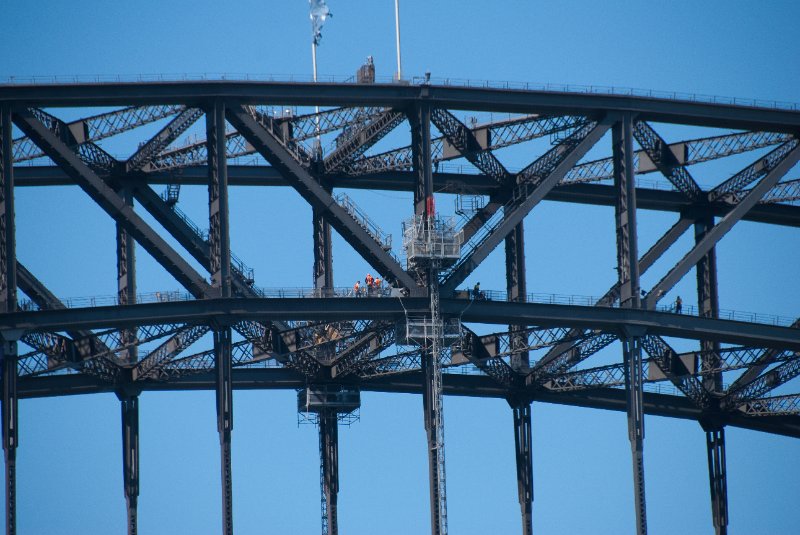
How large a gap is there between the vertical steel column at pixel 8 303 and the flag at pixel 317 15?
21066 mm

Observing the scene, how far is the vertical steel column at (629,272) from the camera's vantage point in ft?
367

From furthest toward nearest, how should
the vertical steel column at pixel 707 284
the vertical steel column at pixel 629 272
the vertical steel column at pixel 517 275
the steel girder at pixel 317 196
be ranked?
the vertical steel column at pixel 707 284, the vertical steel column at pixel 517 275, the vertical steel column at pixel 629 272, the steel girder at pixel 317 196

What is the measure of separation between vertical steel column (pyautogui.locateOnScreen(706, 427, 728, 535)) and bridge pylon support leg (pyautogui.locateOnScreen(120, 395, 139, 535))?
31275 millimetres

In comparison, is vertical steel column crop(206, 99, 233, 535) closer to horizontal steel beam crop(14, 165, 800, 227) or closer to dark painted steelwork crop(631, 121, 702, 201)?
horizontal steel beam crop(14, 165, 800, 227)

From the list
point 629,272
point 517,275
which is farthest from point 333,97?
point 517,275

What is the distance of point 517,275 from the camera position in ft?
402

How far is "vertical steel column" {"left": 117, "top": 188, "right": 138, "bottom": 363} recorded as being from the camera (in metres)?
119

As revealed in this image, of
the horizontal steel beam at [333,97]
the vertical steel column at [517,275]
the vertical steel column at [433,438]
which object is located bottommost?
the vertical steel column at [433,438]

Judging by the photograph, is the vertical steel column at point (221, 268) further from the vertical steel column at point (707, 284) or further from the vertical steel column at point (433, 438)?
the vertical steel column at point (707, 284)

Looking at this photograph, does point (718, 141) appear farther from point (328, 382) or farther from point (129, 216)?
point (129, 216)

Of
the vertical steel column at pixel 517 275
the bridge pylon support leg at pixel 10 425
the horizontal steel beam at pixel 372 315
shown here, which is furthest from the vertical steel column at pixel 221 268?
the vertical steel column at pixel 517 275

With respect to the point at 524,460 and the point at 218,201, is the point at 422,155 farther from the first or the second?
the point at 524,460

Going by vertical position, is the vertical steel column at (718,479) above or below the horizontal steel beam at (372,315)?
below

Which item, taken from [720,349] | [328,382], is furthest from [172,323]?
[720,349]
